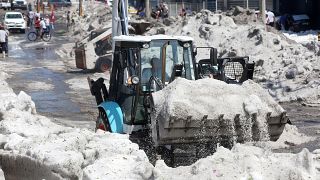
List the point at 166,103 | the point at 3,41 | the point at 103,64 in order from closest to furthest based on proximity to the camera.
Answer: the point at 166,103 → the point at 103,64 → the point at 3,41

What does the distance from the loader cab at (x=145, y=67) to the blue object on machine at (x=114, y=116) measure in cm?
10

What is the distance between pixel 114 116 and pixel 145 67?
927 millimetres

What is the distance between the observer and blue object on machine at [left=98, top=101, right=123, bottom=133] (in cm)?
1061

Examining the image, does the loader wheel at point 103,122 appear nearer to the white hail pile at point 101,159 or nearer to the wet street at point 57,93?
the white hail pile at point 101,159

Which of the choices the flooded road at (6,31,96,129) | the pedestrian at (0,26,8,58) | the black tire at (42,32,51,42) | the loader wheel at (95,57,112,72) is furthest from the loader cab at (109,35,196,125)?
the black tire at (42,32,51,42)

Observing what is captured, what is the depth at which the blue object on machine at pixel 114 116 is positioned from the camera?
34.8ft

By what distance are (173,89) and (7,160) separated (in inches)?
106

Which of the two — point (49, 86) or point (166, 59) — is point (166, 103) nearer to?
point (166, 59)

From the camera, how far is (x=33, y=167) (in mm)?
9375

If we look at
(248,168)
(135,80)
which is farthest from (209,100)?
(248,168)

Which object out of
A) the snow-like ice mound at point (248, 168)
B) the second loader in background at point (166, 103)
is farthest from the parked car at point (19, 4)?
the snow-like ice mound at point (248, 168)

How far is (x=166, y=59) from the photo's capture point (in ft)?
35.2

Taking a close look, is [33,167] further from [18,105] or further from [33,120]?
[18,105]

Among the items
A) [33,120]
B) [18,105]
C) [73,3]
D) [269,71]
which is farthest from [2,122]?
[73,3]
